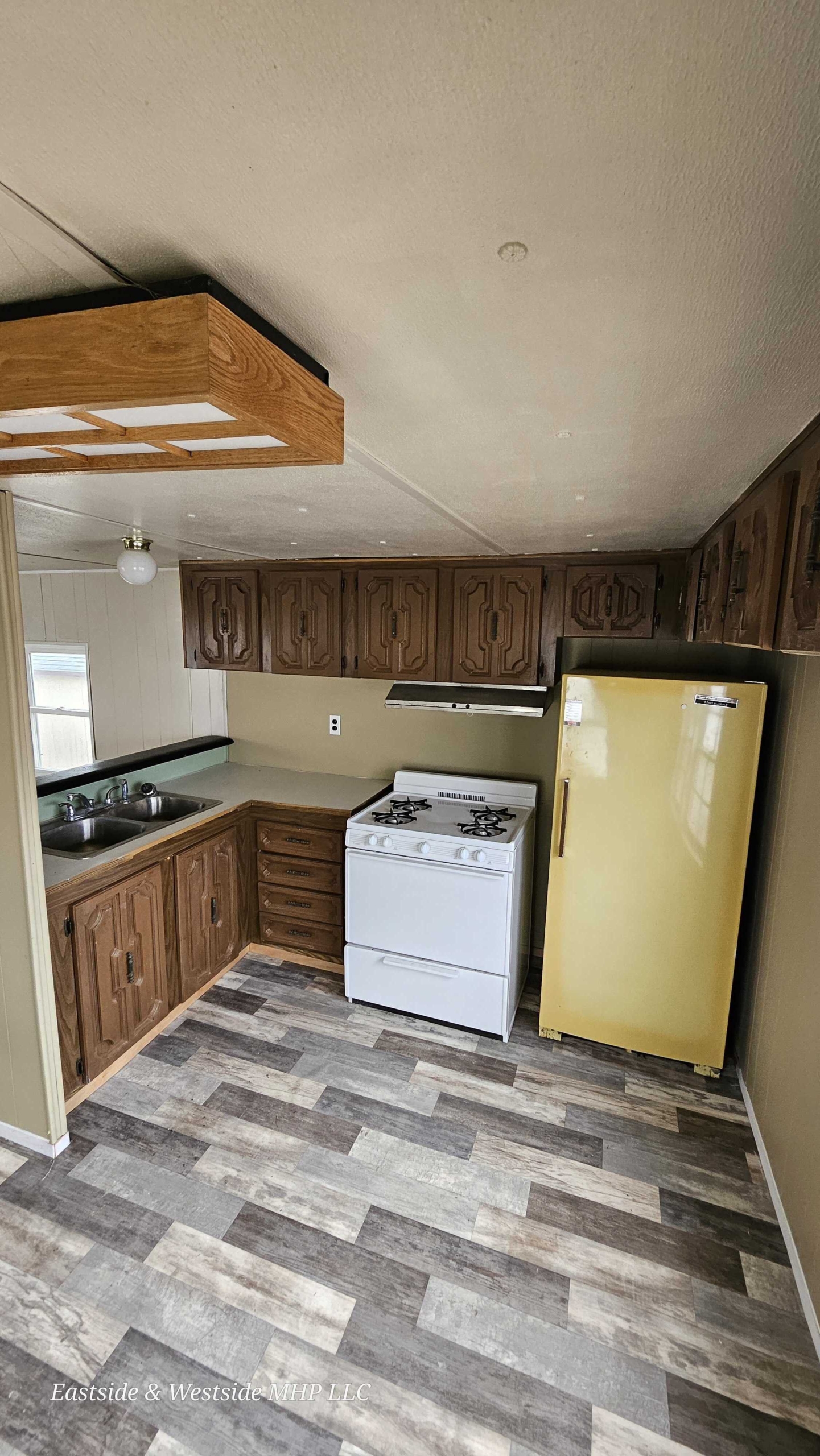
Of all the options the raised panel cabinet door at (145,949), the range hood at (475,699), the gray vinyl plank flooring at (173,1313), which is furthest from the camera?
the range hood at (475,699)

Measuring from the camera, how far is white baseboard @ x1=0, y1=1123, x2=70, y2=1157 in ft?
7.34

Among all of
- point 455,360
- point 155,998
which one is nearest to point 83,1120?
point 155,998

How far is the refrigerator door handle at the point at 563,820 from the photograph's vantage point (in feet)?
9.12

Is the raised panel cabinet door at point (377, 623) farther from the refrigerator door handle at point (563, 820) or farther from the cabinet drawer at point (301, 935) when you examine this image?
the cabinet drawer at point (301, 935)

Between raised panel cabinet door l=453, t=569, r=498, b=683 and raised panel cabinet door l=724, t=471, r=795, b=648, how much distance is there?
142 centimetres

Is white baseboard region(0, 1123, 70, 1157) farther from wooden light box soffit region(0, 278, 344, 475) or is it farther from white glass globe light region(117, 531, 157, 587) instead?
wooden light box soffit region(0, 278, 344, 475)

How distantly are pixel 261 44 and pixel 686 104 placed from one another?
30 cm

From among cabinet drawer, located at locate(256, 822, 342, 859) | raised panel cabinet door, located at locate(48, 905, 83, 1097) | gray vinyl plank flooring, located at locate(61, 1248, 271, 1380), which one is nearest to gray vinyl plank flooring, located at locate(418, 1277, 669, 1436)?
gray vinyl plank flooring, located at locate(61, 1248, 271, 1380)

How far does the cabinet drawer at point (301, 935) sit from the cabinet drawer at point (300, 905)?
0.03 meters

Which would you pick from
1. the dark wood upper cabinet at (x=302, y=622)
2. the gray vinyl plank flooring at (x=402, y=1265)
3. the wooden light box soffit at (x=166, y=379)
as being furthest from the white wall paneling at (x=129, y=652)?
the wooden light box soffit at (x=166, y=379)

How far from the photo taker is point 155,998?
9.41ft

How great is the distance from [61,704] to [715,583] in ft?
14.0

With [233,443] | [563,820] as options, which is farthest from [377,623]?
[233,443]

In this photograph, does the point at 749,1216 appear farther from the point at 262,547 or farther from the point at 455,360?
the point at 262,547
